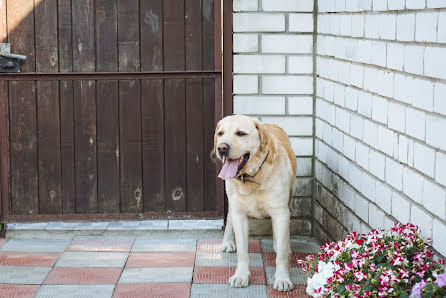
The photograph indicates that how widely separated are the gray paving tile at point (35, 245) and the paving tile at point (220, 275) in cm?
111

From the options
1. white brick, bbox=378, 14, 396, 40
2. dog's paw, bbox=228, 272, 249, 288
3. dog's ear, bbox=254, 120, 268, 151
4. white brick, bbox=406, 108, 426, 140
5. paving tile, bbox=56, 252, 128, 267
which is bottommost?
Answer: paving tile, bbox=56, 252, 128, 267

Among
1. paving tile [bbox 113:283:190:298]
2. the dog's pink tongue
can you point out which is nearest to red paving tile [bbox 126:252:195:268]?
paving tile [bbox 113:283:190:298]

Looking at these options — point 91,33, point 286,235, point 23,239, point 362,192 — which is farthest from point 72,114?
point 362,192

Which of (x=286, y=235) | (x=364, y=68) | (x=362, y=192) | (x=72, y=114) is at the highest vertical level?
(x=364, y=68)

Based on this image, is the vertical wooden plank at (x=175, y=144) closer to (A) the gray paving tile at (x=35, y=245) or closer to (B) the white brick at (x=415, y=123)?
(A) the gray paving tile at (x=35, y=245)

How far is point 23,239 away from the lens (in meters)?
5.55

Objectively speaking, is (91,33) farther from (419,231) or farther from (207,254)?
(419,231)

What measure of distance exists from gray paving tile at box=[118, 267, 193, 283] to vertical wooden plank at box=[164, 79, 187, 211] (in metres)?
0.95

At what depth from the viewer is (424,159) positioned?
10.7 feet

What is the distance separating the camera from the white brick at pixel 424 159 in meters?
3.19

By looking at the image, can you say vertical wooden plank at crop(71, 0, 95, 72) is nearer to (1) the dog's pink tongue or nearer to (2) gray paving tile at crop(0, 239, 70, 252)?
(2) gray paving tile at crop(0, 239, 70, 252)

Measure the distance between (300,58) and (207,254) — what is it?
1535 millimetres

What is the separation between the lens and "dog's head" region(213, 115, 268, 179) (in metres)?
4.30

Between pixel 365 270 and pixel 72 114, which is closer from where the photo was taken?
pixel 365 270
